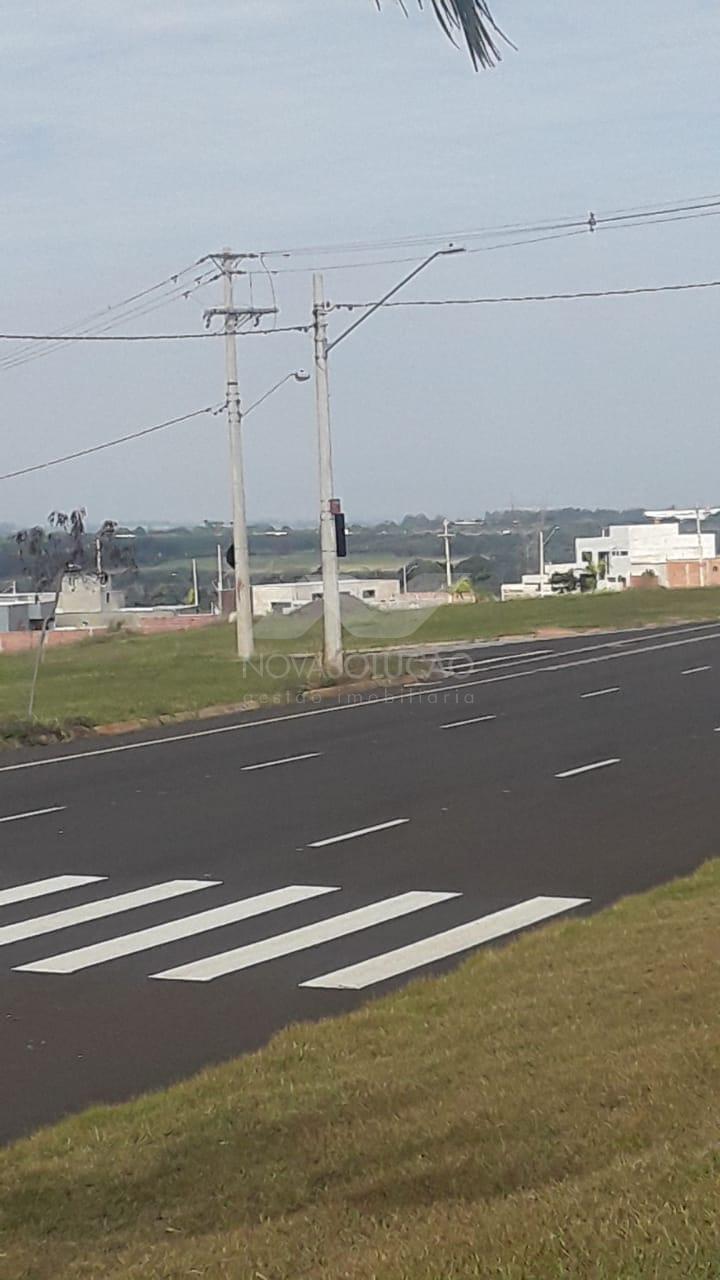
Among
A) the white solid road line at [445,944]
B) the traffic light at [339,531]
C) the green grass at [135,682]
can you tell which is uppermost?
the traffic light at [339,531]

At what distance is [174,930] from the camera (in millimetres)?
13117

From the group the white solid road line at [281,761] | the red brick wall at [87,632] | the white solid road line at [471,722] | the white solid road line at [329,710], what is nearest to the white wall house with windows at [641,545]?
the red brick wall at [87,632]

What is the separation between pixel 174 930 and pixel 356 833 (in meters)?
4.68

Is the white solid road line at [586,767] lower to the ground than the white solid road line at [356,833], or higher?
lower

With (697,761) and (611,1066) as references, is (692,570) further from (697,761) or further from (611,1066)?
(611,1066)

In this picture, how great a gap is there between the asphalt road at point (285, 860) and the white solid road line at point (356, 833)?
0.05 meters

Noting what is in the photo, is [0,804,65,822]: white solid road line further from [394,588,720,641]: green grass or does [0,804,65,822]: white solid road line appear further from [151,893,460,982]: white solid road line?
[394,588,720,641]: green grass

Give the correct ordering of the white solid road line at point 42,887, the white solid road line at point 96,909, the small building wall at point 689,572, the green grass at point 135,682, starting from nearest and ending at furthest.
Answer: the white solid road line at point 96,909
the white solid road line at point 42,887
the green grass at point 135,682
the small building wall at point 689,572

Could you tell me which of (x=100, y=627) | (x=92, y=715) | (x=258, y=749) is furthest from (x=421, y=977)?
(x=100, y=627)

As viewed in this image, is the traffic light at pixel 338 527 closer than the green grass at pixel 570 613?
Yes

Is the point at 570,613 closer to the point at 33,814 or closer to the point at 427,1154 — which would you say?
the point at 33,814

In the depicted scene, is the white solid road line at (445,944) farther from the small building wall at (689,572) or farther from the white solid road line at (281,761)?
the small building wall at (689,572)

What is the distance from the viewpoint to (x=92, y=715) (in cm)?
3080

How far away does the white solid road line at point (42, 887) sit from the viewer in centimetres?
1474
